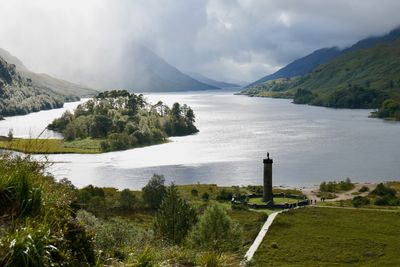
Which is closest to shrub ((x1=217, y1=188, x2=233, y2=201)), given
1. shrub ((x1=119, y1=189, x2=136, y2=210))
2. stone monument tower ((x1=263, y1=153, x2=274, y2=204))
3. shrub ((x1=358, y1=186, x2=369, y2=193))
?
stone monument tower ((x1=263, y1=153, x2=274, y2=204))

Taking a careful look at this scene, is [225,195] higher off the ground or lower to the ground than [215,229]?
lower

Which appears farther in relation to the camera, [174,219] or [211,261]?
[174,219]

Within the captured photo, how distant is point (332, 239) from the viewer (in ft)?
189

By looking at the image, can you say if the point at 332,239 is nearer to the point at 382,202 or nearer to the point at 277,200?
the point at 277,200

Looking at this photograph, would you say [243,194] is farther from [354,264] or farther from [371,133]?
[371,133]

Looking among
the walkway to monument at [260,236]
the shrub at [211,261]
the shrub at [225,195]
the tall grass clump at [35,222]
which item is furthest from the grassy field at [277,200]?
the tall grass clump at [35,222]

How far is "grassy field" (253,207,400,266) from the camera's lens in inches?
1953

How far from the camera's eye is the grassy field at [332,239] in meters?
49.6

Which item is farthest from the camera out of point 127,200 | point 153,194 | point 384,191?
point 384,191

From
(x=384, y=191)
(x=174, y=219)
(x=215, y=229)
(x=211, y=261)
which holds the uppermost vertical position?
(x=211, y=261)

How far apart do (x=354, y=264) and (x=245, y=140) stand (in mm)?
125771

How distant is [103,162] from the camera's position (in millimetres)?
146375

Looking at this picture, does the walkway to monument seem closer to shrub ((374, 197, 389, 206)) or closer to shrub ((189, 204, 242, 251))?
shrub ((189, 204, 242, 251))

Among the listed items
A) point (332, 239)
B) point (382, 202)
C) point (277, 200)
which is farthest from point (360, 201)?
point (332, 239)
